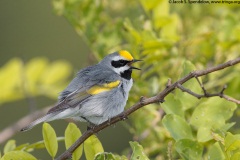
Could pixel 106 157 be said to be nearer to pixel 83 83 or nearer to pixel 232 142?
pixel 232 142

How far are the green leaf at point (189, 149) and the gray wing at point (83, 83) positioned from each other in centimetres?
114

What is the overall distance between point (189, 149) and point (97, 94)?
1.36 metres

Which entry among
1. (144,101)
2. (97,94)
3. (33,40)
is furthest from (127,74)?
(33,40)

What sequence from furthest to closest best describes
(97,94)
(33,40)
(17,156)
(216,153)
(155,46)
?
(33,40) < (97,94) < (155,46) < (17,156) < (216,153)

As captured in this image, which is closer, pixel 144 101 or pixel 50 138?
pixel 144 101

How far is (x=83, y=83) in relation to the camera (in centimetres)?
357

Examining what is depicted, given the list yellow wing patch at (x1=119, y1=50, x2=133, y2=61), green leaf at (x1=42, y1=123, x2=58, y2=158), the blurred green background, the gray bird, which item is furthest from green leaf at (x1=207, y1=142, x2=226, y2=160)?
the blurred green background

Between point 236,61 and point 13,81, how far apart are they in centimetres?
237

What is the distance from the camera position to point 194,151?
2.31 meters

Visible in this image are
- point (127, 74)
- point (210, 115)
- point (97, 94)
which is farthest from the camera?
point (127, 74)

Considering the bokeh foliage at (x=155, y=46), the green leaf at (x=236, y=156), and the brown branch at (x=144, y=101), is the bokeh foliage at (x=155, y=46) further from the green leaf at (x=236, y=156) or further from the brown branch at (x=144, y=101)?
the green leaf at (x=236, y=156)

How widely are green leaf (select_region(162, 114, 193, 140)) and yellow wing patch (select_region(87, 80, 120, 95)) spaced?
1164 millimetres

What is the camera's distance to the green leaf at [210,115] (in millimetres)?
2473

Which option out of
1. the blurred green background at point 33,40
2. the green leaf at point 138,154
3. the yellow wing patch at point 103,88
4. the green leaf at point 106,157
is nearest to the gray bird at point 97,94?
the yellow wing patch at point 103,88
